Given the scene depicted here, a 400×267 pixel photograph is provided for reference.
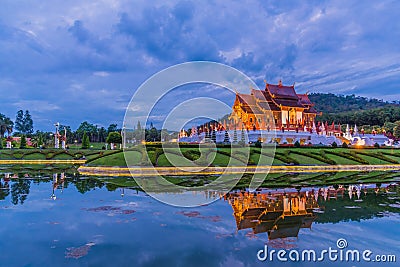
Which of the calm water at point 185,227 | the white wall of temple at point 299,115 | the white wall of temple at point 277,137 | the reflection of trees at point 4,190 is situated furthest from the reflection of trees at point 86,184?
the white wall of temple at point 299,115

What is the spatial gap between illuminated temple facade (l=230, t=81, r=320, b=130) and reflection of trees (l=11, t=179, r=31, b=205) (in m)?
27.0

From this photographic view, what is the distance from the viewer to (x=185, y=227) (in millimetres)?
10227

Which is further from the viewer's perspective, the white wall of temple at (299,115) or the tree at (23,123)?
the tree at (23,123)

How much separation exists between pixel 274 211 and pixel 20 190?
14129 millimetres

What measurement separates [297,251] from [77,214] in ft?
26.8

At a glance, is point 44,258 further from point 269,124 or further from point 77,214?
point 269,124

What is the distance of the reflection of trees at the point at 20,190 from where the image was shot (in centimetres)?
1480

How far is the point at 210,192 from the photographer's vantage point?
17.0 meters

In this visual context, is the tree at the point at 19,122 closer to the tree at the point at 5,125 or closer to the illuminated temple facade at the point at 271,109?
the tree at the point at 5,125

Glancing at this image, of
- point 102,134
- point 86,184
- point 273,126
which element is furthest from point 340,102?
point 86,184

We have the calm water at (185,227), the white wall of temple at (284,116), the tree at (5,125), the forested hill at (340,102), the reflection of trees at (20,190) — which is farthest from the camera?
the forested hill at (340,102)

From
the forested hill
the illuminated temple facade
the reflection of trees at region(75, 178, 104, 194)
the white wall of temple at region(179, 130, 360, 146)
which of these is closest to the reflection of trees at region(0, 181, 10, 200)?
the reflection of trees at region(75, 178, 104, 194)

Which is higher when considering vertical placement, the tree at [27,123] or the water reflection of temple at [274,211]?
the tree at [27,123]

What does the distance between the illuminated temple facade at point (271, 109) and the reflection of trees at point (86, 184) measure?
24.1m
